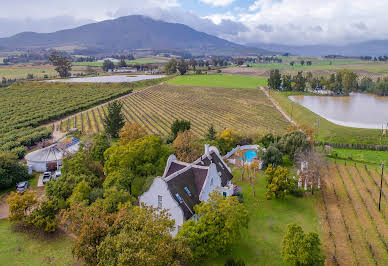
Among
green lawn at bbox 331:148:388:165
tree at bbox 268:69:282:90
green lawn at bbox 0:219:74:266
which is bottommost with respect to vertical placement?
green lawn at bbox 0:219:74:266

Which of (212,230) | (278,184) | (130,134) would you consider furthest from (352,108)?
(212,230)

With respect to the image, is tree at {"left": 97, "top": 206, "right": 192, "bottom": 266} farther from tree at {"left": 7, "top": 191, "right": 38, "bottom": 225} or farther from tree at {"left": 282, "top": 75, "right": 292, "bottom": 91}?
tree at {"left": 282, "top": 75, "right": 292, "bottom": 91}

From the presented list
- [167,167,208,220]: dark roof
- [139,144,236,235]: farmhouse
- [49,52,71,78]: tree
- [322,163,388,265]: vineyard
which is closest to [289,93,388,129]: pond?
[322,163,388,265]: vineyard

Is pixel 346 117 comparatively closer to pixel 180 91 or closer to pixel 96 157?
pixel 180 91

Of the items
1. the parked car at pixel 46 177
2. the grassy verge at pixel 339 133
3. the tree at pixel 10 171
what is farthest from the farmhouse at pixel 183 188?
the grassy verge at pixel 339 133

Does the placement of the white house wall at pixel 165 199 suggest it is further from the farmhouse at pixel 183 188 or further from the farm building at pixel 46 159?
the farm building at pixel 46 159

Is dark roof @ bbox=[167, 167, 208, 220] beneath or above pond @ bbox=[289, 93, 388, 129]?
above
